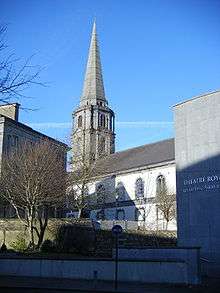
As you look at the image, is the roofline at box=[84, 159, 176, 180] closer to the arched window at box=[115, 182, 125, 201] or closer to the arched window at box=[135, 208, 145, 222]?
the arched window at box=[115, 182, 125, 201]

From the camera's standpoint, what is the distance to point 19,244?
35.4 m

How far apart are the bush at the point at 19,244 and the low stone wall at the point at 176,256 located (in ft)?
45.2

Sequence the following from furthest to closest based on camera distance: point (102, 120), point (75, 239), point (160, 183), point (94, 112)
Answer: point (102, 120) < point (94, 112) < point (160, 183) < point (75, 239)

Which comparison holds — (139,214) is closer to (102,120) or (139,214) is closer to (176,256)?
(102,120)

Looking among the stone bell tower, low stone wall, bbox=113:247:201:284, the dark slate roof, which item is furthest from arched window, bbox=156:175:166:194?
→ low stone wall, bbox=113:247:201:284

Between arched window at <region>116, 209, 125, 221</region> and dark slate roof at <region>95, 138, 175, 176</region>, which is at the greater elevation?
dark slate roof at <region>95, 138, 175, 176</region>

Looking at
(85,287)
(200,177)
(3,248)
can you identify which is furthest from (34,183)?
(85,287)

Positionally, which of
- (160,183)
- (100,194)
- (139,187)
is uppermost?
(160,183)

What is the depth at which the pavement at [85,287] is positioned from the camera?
17.4 m

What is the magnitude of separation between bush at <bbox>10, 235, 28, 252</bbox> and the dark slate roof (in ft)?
82.9

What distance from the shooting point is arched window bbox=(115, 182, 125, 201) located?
6646 centimetres

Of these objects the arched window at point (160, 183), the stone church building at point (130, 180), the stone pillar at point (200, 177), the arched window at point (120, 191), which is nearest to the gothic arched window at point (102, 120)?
the stone church building at point (130, 180)

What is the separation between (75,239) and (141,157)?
36.0 metres

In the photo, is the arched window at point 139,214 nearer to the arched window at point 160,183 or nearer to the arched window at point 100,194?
the arched window at point 160,183
